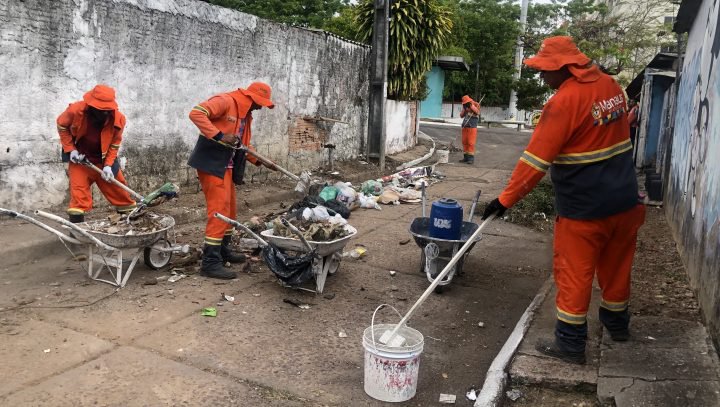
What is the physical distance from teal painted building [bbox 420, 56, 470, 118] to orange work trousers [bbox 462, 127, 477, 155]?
1436 cm

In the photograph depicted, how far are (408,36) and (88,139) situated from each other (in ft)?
32.3

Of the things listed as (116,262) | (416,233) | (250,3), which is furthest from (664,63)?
(250,3)

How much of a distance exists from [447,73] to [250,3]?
40.9 ft

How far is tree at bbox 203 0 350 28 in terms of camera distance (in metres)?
30.3

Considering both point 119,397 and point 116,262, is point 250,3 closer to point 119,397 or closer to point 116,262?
point 116,262

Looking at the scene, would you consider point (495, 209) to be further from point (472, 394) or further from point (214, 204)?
point (214, 204)

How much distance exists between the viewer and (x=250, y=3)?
32219 mm

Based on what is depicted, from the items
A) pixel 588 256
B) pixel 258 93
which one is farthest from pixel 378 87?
pixel 588 256

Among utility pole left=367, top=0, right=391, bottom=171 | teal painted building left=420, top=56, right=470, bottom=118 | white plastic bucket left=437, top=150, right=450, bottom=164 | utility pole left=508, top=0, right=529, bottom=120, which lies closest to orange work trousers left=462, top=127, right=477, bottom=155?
white plastic bucket left=437, top=150, right=450, bottom=164

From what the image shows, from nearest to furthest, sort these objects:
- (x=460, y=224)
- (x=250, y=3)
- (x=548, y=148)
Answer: (x=548, y=148)
(x=460, y=224)
(x=250, y=3)

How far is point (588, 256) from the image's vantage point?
382 centimetres

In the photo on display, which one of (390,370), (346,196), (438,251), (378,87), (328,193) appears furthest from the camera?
(378,87)

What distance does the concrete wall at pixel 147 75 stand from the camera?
22.0ft

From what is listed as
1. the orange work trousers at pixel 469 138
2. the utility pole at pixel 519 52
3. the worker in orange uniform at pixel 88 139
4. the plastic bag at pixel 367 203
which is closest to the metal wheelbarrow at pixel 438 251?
the worker in orange uniform at pixel 88 139
